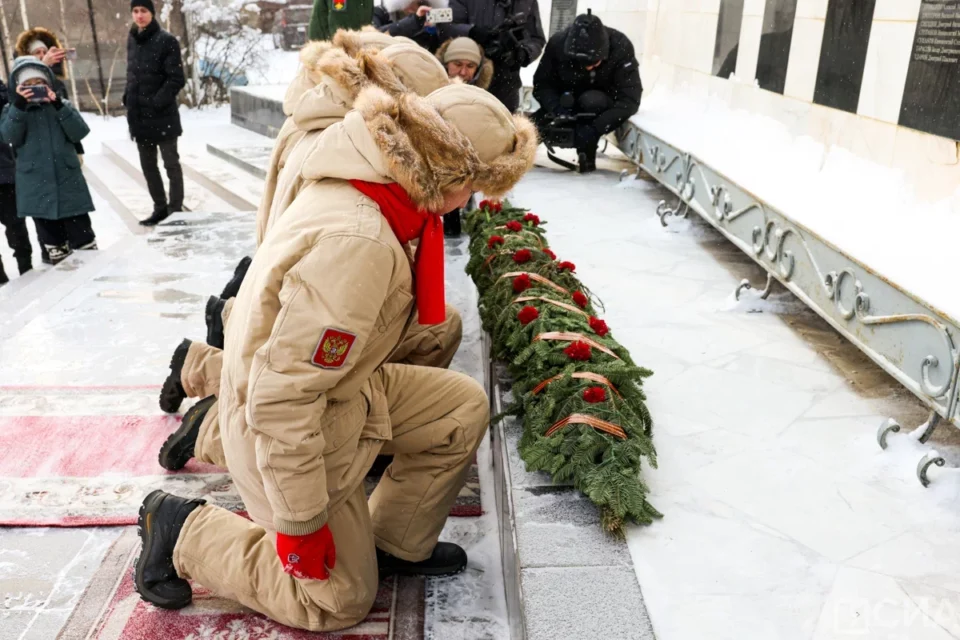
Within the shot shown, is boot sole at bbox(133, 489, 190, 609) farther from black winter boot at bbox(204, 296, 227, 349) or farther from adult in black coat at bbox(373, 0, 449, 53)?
adult in black coat at bbox(373, 0, 449, 53)

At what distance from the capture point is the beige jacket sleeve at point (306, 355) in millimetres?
1803

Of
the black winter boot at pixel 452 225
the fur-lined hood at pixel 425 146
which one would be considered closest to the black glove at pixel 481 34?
the black winter boot at pixel 452 225

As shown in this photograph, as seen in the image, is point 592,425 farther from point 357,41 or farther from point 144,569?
point 357,41

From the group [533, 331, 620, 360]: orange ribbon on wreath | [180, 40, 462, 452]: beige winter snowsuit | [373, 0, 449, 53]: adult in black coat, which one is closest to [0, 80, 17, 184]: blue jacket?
[373, 0, 449, 53]: adult in black coat

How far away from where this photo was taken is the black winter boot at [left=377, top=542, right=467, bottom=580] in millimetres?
2555

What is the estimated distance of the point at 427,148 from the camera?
1.89 m

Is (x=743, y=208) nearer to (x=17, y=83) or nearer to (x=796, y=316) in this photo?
(x=796, y=316)

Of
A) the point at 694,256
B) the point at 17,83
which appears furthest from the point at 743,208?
the point at 17,83

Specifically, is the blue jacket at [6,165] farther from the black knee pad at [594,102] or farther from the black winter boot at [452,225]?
the black knee pad at [594,102]

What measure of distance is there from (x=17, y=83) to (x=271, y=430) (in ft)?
16.0

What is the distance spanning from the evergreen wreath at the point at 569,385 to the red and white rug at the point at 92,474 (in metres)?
0.56

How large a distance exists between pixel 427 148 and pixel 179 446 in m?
1.77

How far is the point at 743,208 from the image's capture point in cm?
449

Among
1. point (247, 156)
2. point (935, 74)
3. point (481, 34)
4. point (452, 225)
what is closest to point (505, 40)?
point (481, 34)
